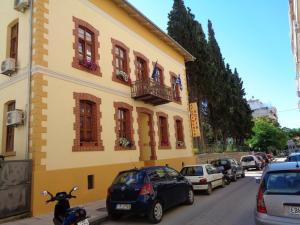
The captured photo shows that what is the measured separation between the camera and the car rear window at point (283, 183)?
5871mm

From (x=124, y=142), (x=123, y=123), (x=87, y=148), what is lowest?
(x=87, y=148)

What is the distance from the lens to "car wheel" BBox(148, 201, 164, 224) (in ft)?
31.0

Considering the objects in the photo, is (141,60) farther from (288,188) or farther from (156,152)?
(288,188)

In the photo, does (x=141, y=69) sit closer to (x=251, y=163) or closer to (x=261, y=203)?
(x=261, y=203)

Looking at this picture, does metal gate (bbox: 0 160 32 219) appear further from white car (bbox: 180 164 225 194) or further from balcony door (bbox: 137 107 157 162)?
balcony door (bbox: 137 107 157 162)

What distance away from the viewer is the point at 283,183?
20.0ft

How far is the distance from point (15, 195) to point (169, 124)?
13.2 meters

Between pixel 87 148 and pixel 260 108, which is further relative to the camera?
pixel 260 108

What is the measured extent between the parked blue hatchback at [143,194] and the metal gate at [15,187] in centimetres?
311

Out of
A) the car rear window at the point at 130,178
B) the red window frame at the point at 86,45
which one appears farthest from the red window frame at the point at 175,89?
the car rear window at the point at 130,178

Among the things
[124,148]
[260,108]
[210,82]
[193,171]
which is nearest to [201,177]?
[193,171]

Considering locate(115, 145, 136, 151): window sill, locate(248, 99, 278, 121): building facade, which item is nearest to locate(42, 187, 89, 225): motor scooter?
locate(115, 145, 136, 151): window sill

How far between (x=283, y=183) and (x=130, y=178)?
5.26 meters

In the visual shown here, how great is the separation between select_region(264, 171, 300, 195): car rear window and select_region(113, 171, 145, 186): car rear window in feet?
14.9
